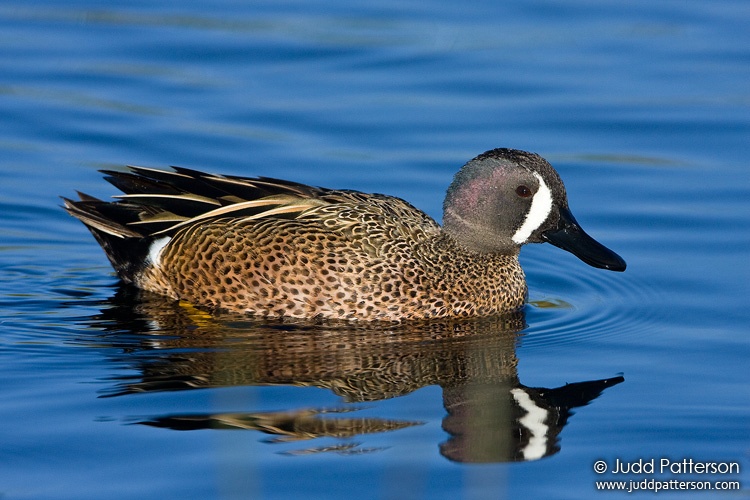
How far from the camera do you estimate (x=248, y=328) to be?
852 cm

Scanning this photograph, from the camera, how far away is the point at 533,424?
23.1ft

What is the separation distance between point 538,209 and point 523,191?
0.15 meters

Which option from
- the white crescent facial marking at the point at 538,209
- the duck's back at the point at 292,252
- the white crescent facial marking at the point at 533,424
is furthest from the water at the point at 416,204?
the white crescent facial marking at the point at 538,209

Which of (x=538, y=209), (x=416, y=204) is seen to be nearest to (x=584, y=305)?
(x=538, y=209)

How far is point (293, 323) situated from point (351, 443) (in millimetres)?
2065

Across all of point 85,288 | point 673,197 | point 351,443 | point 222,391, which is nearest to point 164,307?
point 85,288

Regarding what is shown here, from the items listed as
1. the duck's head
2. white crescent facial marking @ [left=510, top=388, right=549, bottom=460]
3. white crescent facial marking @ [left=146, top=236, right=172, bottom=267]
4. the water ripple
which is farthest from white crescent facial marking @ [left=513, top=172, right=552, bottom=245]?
white crescent facial marking @ [left=146, top=236, right=172, bottom=267]

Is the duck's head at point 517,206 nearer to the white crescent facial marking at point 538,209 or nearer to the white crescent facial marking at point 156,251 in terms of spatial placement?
the white crescent facial marking at point 538,209

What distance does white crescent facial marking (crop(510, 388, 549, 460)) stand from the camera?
21.9ft

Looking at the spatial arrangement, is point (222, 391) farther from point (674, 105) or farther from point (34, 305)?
point (674, 105)

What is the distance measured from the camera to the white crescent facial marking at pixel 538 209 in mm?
8898

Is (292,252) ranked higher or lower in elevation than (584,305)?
higher

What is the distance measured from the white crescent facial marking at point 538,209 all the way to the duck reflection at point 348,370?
1.97 ft

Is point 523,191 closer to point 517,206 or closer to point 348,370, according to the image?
point 517,206
